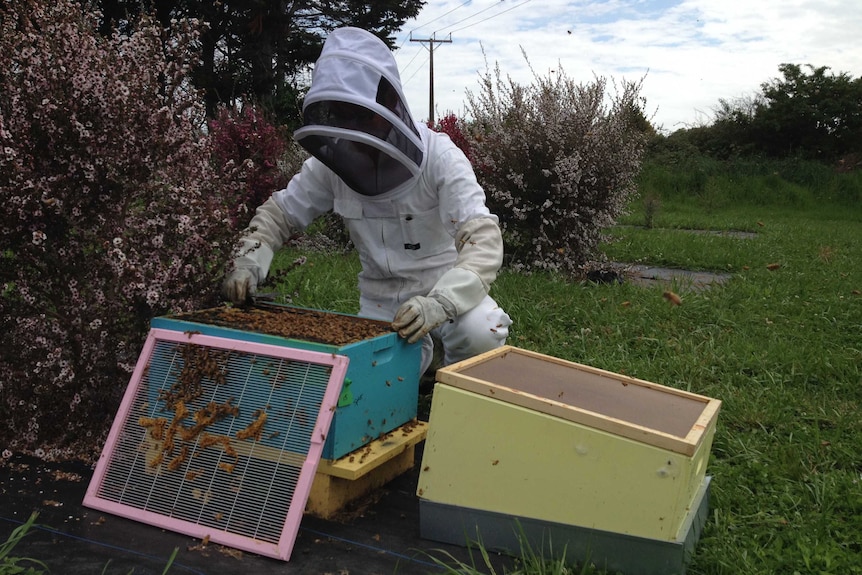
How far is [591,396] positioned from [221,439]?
108 centimetres

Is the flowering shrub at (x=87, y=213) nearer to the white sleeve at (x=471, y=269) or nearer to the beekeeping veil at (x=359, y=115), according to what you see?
the beekeeping veil at (x=359, y=115)

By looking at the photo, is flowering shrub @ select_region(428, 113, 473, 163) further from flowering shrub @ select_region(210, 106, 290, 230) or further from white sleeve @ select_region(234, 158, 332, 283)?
white sleeve @ select_region(234, 158, 332, 283)

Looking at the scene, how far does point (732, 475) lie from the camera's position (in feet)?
8.01

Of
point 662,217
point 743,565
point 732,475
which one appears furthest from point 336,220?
point 662,217

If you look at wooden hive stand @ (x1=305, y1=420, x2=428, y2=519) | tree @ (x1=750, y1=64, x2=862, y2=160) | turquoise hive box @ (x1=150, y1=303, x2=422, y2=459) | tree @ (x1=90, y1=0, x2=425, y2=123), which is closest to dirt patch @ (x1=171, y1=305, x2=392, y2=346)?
turquoise hive box @ (x1=150, y1=303, x2=422, y2=459)

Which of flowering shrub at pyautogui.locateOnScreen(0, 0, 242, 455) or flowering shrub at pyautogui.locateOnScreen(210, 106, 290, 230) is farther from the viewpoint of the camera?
flowering shrub at pyautogui.locateOnScreen(210, 106, 290, 230)

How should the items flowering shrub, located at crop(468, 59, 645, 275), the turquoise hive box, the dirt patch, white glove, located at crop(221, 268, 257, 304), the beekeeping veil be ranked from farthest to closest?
flowering shrub, located at crop(468, 59, 645, 275), white glove, located at crop(221, 268, 257, 304), the beekeeping veil, the dirt patch, the turquoise hive box

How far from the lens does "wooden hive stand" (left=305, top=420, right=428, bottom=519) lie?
6.64ft

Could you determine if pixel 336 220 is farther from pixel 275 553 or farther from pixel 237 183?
pixel 275 553

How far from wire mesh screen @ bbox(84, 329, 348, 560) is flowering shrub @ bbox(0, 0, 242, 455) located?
1.14 ft

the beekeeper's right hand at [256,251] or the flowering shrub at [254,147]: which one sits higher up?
the beekeeper's right hand at [256,251]

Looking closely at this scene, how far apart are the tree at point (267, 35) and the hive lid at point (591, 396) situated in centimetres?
1259

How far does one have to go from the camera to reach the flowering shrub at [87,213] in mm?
2246

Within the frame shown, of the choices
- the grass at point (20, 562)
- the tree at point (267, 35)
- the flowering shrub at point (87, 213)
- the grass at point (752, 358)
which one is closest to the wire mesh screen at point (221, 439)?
the grass at point (20, 562)
